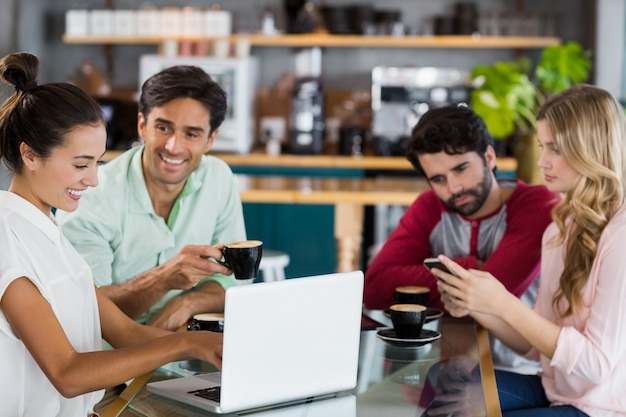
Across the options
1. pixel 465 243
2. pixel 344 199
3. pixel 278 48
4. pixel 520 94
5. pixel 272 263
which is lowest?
pixel 272 263

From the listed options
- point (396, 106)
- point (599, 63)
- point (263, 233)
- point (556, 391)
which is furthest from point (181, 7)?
point (556, 391)

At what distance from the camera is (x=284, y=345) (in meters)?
1.70

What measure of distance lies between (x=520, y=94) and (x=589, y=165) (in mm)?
3842

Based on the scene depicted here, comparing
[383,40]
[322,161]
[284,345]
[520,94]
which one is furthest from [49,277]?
[383,40]

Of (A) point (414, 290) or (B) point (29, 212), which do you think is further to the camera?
(A) point (414, 290)

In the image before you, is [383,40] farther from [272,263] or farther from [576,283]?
[576,283]

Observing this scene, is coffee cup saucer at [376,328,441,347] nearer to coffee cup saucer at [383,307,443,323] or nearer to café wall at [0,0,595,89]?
coffee cup saucer at [383,307,443,323]

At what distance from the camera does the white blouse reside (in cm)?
179

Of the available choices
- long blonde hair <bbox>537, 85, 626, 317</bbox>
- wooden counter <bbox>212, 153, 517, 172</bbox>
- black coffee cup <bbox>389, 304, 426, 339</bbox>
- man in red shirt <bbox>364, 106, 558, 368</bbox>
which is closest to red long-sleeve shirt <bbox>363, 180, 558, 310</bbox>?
man in red shirt <bbox>364, 106, 558, 368</bbox>

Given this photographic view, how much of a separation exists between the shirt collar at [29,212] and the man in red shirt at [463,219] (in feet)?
3.77

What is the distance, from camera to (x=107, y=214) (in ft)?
8.80

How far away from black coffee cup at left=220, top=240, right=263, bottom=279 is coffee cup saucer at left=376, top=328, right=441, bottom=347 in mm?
369

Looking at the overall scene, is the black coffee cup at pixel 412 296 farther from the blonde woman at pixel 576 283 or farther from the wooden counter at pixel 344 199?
the wooden counter at pixel 344 199

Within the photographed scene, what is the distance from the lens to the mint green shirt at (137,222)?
264cm
